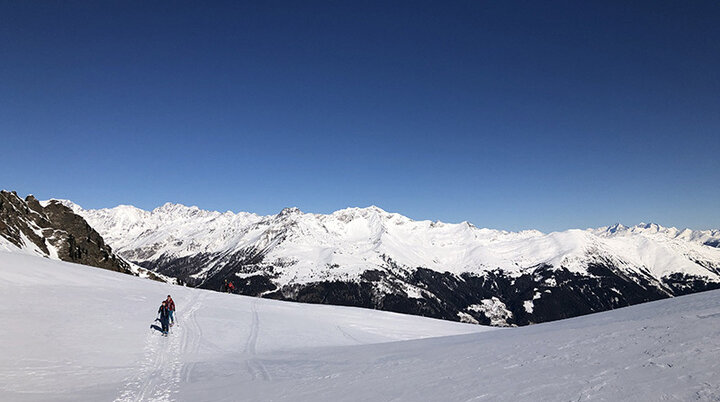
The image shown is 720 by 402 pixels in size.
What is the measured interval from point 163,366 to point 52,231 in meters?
139

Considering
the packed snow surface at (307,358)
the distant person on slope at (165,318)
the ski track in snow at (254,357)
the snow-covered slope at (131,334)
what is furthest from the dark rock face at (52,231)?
the ski track in snow at (254,357)

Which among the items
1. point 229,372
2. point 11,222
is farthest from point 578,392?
point 11,222

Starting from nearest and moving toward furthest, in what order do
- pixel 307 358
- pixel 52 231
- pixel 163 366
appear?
pixel 163 366 → pixel 307 358 → pixel 52 231

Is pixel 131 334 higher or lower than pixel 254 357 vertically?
higher

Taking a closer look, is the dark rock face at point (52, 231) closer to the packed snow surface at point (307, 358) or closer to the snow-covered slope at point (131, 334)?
the snow-covered slope at point (131, 334)

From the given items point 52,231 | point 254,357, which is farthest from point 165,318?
point 52,231

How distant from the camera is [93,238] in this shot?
458ft

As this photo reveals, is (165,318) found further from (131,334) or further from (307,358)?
(307,358)

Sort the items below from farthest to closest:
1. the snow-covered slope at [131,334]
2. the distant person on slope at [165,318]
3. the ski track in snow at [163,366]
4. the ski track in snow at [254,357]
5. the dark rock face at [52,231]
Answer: the dark rock face at [52,231]
the distant person on slope at [165,318]
the ski track in snow at [254,357]
the snow-covered slope at [131,334]
the ski track in snow at [163,366]

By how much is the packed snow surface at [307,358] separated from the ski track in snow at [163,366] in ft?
0.28

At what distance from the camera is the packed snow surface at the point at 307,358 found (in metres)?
9.43

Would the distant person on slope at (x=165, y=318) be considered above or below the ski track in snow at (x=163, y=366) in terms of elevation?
above

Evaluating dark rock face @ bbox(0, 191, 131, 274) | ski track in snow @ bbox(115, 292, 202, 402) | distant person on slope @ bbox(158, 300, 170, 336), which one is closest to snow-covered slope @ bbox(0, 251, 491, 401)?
ski track in snow @ bbox(115, 292, 202, 402)

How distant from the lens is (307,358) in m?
19.9
